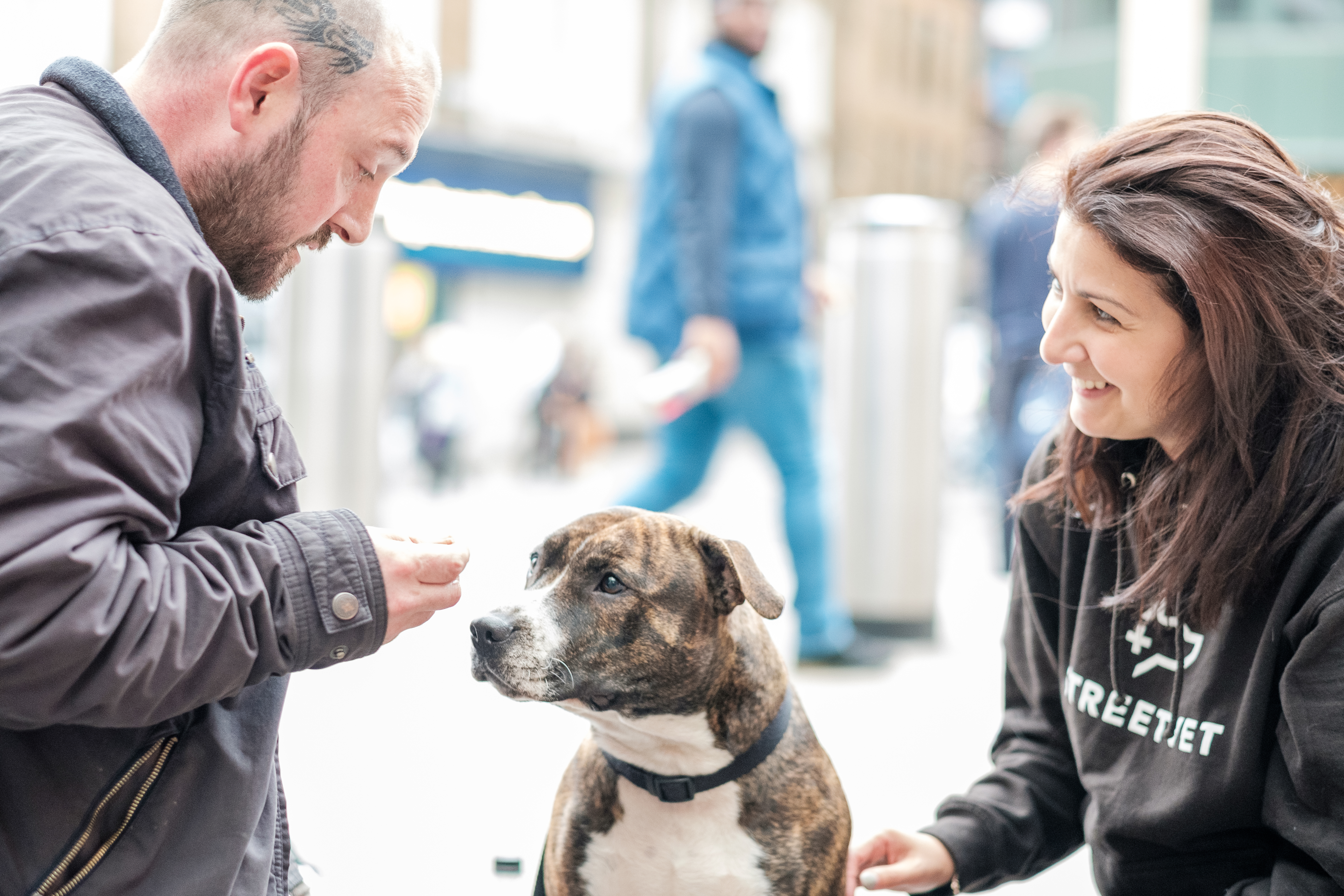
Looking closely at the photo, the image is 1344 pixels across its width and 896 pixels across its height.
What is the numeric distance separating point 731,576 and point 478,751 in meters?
1.82

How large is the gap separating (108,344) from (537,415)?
14.3 metres

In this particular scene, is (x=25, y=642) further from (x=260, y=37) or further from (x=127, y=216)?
(x=260, y=37)

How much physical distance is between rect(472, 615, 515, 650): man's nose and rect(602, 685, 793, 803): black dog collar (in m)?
0.29

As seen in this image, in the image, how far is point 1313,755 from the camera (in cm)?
153

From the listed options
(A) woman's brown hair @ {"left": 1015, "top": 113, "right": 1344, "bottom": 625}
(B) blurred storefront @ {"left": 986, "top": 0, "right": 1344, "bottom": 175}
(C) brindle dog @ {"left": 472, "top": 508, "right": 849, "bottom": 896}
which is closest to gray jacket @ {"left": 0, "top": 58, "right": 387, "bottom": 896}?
(C) brindle dog @ {"left": 472, "top": 508, "right": 849, "bottom": 896}

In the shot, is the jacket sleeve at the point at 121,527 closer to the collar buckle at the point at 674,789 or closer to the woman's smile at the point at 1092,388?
the collar buckle at the point at 674,789

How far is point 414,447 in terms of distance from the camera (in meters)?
13.5

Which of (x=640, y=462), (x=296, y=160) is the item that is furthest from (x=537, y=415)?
(x=296, y=160)

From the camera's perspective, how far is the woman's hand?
1899 mm

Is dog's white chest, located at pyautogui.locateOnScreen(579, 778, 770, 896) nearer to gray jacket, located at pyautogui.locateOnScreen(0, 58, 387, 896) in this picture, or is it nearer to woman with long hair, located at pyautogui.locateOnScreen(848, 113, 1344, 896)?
woman with long hair, located at pyautogui.locateOnScreen(848, 113, 1344, 896)

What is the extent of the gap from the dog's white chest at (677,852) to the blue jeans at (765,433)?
7.72 ft

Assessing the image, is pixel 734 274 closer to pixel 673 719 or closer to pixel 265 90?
pixel 673 719

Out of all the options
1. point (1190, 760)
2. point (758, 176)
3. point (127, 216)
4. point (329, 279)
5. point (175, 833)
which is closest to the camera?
point (127, 216)

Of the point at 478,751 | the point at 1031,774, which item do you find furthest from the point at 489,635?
the point at 478,751
